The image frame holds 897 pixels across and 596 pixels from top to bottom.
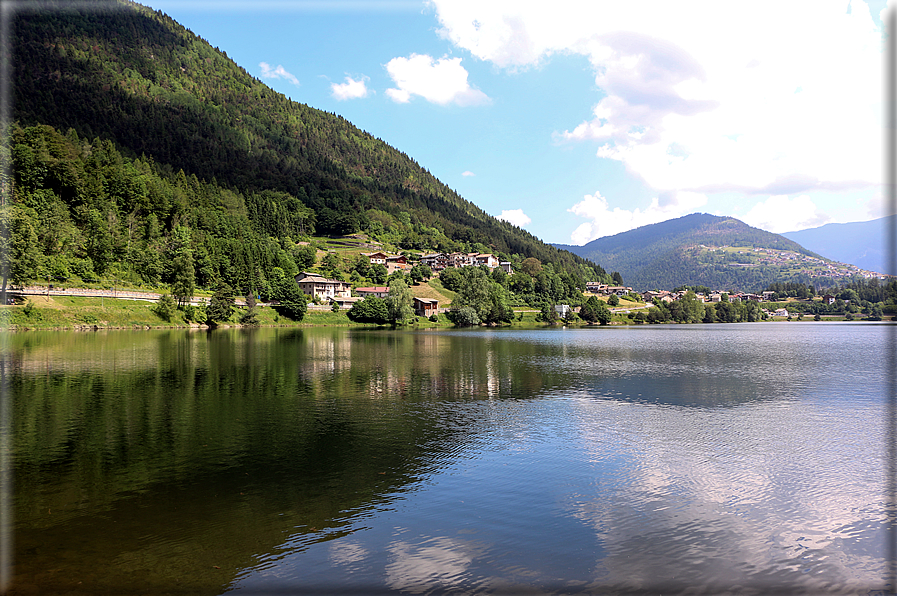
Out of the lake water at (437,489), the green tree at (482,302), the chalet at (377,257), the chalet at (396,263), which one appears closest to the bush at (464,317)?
the green tree at (482,302)

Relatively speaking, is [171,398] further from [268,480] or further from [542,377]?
[542,377]

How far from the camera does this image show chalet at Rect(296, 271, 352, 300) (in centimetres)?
13900

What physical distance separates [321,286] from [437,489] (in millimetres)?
132122

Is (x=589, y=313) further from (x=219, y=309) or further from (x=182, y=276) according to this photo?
(x=182, y=276)

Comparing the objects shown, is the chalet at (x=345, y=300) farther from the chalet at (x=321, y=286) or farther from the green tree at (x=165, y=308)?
the green tree at (x=165, y=308)

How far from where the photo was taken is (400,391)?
102ft

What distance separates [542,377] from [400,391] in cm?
1319

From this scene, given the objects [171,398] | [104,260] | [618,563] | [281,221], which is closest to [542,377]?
[171,398]

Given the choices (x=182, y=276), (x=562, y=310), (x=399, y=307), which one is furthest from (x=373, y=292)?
(x=562, y=310)

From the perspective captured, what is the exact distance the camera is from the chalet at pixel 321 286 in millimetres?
139000

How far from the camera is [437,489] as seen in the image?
579 inches

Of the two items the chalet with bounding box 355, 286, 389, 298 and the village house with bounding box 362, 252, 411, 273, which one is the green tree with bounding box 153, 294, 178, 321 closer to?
the chalet with bounding box 355, 286, 389, 298

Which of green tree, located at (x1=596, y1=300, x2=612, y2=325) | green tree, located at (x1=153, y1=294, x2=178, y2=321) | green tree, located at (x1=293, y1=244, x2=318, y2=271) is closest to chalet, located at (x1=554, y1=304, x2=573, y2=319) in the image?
green tree, located at (x1=596, y1=300, x2=612, y2=325)

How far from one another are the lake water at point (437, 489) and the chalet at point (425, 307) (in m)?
111
